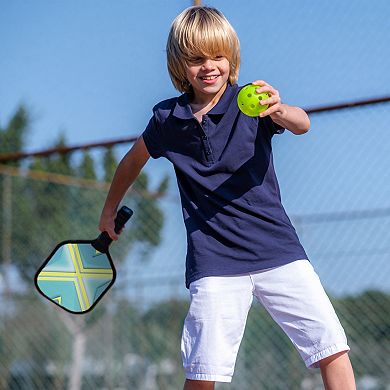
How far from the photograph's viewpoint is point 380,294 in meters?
4.34

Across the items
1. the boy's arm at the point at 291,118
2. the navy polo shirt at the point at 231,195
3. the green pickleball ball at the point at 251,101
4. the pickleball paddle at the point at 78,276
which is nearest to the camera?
the green pickleball ball at the point at 251,101

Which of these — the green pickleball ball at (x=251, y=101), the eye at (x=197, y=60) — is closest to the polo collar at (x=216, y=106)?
the eye at (x=197, y=60)

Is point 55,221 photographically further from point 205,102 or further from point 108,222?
point 205,102

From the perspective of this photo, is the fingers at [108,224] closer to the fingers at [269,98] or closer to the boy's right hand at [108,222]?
the boy's right hand at [108,222]

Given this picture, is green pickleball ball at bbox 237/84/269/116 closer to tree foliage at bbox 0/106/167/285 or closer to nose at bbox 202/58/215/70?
nose at bbox 202/58/215/70

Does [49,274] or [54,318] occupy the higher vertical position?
[49,274]

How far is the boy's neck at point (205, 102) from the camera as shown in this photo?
2508mm

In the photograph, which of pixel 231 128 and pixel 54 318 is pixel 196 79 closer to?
pixel 231 128

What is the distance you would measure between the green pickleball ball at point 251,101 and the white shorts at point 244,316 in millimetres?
428

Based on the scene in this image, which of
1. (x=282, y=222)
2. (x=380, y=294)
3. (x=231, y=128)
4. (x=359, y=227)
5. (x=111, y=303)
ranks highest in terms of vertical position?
(x=231, y=128)

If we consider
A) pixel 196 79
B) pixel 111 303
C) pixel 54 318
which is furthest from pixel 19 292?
pixel 196 79

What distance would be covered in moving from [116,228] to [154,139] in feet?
1.12

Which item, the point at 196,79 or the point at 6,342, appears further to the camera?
the point at 6,342

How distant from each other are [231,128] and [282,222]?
277 mm
